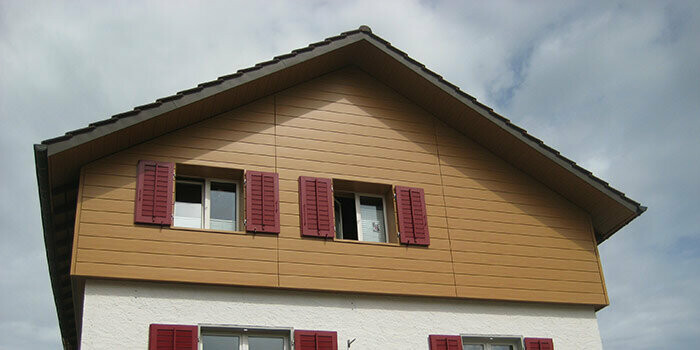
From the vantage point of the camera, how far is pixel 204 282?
12234 millimetres

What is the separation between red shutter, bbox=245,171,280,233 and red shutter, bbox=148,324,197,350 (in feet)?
6.50

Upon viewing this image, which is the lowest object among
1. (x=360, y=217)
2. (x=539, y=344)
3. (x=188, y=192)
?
(x=539, y=344)

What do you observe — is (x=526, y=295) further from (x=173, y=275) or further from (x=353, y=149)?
(x=173, y=275)

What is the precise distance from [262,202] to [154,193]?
1.77 m

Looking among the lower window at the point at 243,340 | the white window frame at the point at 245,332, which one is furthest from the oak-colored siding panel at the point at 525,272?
the lower window at the point at 243,340

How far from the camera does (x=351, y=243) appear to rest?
13461mm

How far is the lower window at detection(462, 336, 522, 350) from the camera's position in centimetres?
A: 1369

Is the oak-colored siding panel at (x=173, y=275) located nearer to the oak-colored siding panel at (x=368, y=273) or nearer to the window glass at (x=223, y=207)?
the oak-colored siding panel at (x=368, y=273)

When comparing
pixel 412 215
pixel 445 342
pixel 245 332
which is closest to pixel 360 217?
pixel 412 215

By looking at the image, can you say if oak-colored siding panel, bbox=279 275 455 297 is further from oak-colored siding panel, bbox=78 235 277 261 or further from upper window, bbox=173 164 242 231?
upper window, bbox=173 164 242 231

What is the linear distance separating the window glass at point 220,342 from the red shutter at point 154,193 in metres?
1.91

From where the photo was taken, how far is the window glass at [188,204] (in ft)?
43.0

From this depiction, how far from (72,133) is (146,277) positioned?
96.8 inches

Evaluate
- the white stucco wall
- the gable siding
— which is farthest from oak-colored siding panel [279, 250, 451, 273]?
the white stucco wall
